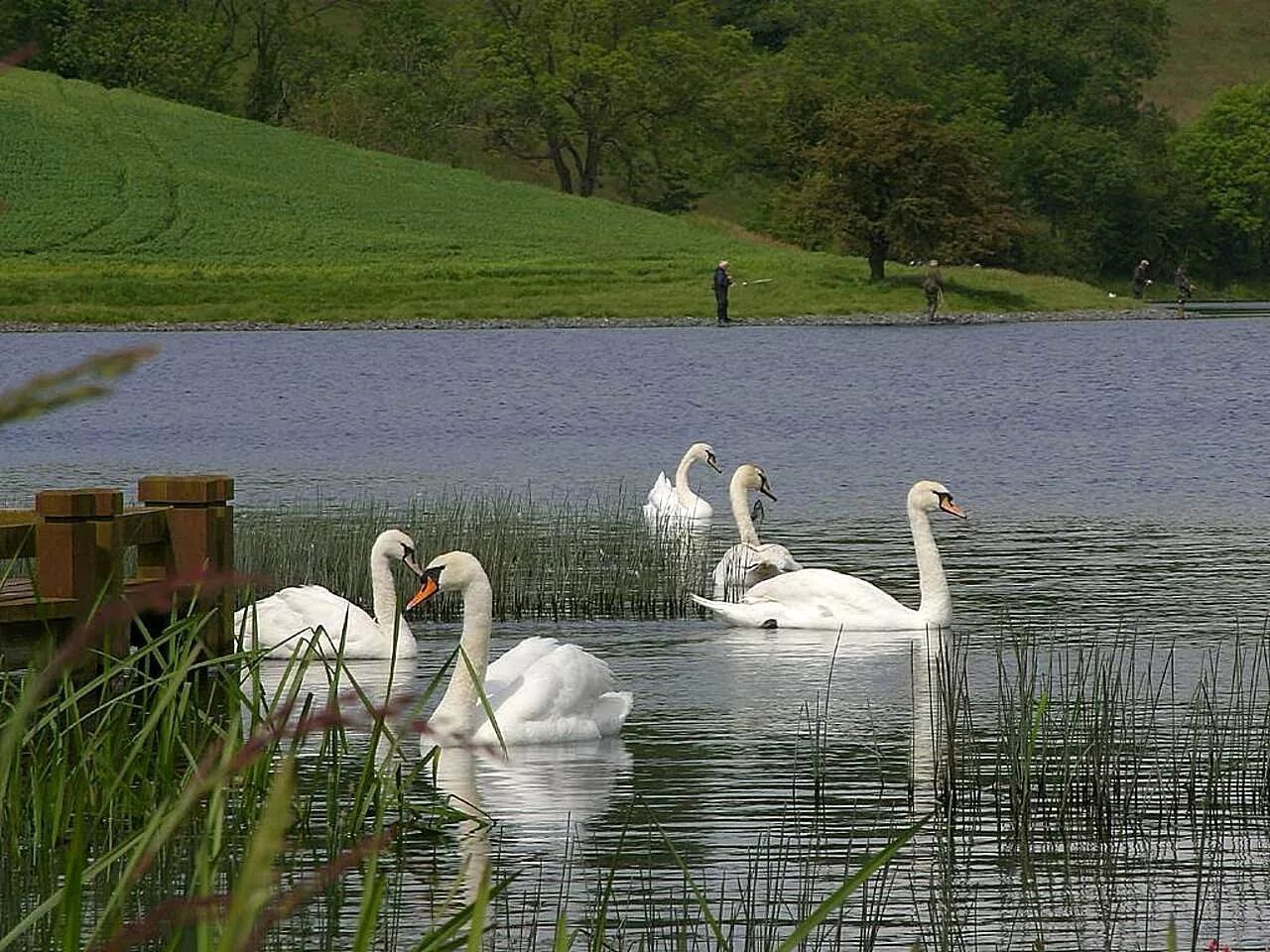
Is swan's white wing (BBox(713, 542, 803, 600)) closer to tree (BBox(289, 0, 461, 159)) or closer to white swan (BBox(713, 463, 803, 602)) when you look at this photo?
white swan (BBox(713, 463, 803, 602))

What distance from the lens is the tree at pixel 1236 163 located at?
12450cm

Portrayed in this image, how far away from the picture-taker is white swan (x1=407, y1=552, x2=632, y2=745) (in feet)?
31.6

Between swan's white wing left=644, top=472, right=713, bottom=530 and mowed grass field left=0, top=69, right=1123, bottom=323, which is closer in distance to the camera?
swan's white wing left=644, top=472, right=713, bottom=530

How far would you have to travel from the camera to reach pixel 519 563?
15.0 m

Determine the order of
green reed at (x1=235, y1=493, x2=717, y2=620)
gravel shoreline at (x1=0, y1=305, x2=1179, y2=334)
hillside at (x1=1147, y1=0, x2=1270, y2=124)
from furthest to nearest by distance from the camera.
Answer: hillside at (x1=1147, y1=0, x2=1270, y2=124)
gravel shoreline at (x1=0, y1=305, x2=1179, y2=334)
green reed at (x1=235, y1=493, x2=717, y2=620)

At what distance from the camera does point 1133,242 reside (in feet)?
392

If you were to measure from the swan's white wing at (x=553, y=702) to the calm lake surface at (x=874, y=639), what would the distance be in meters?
0.14

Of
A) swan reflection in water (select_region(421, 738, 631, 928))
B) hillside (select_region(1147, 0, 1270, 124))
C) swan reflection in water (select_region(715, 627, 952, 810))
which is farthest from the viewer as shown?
hillside (select_region(1147, 0, 1270, 124))

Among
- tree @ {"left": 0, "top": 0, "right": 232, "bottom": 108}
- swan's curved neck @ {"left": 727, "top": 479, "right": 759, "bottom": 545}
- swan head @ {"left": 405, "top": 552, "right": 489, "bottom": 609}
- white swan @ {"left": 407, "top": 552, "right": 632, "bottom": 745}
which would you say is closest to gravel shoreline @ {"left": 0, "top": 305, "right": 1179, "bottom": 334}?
tree @ {"left": 0, "top": 0, "right": 232, "bottom": 108}

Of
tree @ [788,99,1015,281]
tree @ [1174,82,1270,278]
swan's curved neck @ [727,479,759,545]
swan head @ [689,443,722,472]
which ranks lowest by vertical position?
swan's curved neck @ [727,479,759,545]

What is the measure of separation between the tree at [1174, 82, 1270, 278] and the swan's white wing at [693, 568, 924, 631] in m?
114

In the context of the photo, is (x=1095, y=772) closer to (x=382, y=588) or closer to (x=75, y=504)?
(x=75, y=504)

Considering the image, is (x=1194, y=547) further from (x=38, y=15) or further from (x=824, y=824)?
(x=38, y=15)

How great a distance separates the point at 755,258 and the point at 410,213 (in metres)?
13.2
